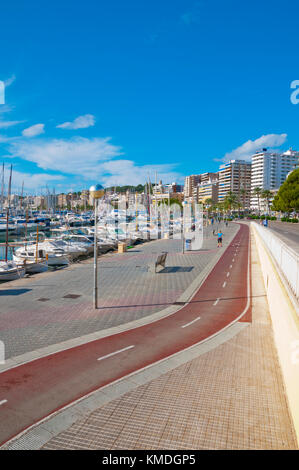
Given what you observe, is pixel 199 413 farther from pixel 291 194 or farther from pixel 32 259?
pixel 291 194

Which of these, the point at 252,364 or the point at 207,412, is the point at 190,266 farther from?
the point at 207,412

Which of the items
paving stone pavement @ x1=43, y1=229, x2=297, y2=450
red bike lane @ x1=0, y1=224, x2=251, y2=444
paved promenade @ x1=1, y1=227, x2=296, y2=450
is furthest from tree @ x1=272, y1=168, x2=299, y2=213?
paving stone pavement @ x1=43, y1=229, x2=297, y2=450

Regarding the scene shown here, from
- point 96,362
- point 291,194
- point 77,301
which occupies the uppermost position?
point 291,194

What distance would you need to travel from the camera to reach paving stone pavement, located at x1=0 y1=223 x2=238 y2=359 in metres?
9.61

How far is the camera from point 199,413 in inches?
222

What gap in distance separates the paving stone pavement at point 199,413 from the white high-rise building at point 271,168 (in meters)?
190

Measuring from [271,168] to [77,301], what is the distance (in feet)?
645

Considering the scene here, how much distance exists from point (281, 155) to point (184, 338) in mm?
204672

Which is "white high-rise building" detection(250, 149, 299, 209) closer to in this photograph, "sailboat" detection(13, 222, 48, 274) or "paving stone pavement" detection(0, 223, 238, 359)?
"sailboat" detection(13, 222, 48, 274)

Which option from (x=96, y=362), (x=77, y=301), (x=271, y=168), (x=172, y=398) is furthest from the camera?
(x=271, y=168)

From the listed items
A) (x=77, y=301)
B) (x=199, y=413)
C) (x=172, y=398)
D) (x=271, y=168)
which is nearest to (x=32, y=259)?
(x=77, y=301)

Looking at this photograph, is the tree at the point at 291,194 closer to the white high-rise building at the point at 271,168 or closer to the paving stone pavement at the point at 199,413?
the paving stone pavement at the point at 199,413

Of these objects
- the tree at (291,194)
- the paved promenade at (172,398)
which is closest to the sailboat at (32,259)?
the paved promenade at (172,398)

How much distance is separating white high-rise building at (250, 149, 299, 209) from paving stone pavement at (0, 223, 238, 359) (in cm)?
18025
